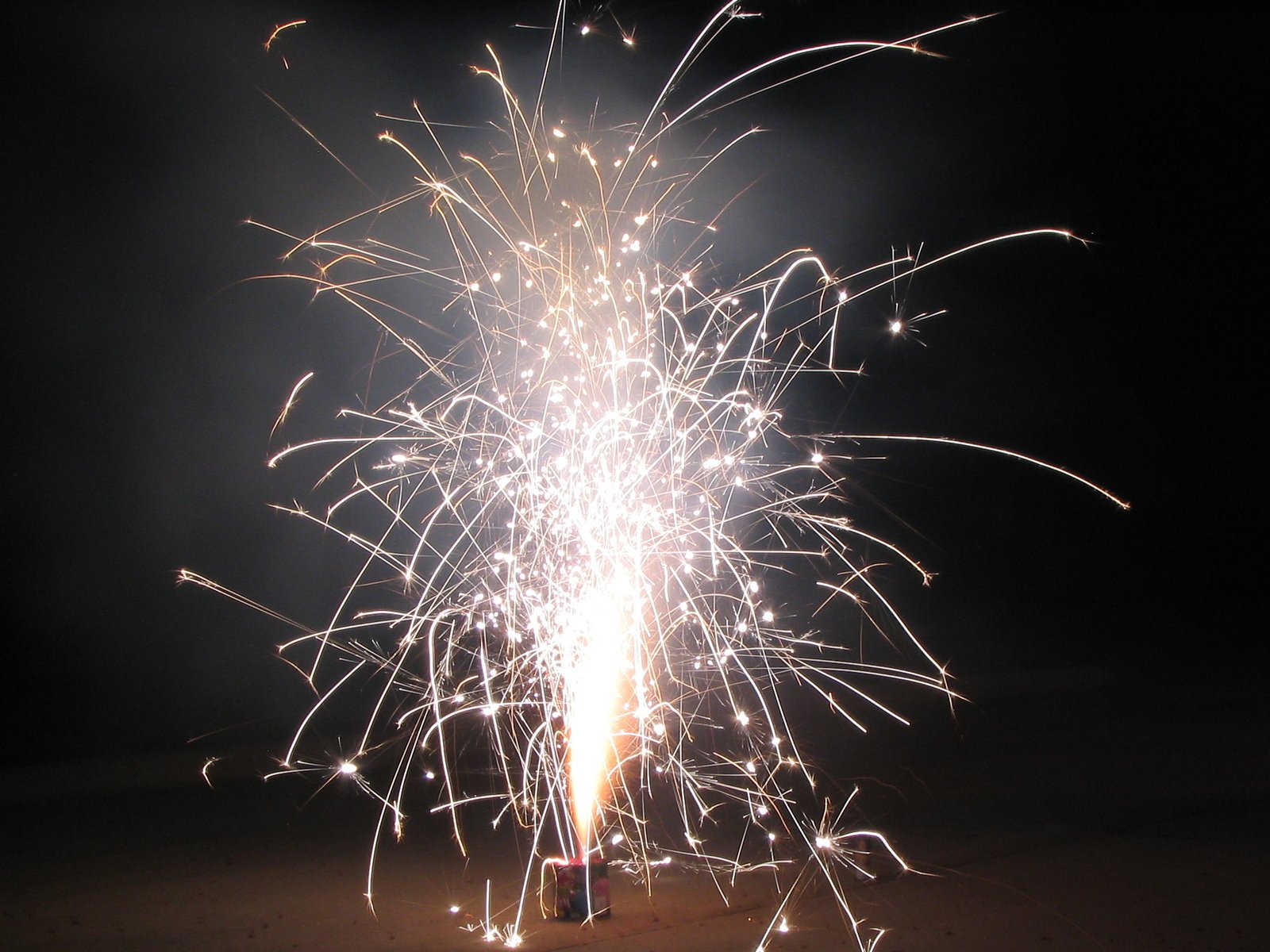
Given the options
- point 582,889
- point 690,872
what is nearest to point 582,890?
point 582,889

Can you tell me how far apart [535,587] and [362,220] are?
4836 millimetres

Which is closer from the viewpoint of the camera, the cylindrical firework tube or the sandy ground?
the sandy ground

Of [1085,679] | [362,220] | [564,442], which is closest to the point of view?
[564,442]

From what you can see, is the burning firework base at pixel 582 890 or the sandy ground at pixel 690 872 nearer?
the sandy ground at pixel 690 872

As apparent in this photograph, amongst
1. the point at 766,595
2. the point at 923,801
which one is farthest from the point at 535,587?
the point at 766,595

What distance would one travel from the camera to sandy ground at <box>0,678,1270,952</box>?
4.20 meters

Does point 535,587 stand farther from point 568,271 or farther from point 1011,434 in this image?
point 1011,434

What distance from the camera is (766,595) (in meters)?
12.4

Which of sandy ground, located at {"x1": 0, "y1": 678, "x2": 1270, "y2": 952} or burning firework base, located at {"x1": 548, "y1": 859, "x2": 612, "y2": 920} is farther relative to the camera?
burning firework base, located at {"x1": 548, "y1": 859, "x2": 612, "y2": 920}

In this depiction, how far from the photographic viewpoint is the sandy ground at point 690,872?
13.8ft

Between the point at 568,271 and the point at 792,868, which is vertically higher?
the point at 568,271

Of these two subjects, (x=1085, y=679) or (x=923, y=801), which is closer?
(x=923, y=801)

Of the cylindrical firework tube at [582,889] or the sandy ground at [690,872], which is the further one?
the cylindrical firework tube at [582,889]

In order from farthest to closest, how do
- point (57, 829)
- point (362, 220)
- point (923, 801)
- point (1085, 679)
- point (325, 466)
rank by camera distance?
point (1085, 679) → point (325, 466) → point (362, 220) → point (923, 801) → point (57, 829)
